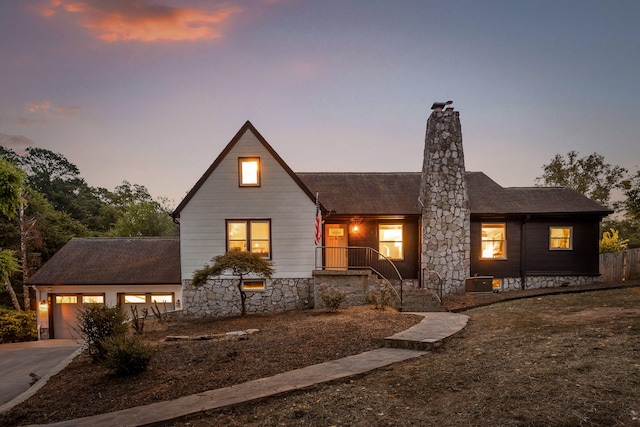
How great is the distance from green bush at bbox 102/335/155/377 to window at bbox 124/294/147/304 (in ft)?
38.2

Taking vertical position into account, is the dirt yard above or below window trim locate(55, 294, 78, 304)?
above

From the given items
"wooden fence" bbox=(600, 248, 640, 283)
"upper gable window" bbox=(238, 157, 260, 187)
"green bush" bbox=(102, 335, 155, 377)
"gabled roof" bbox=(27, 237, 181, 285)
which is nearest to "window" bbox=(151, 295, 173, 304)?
"gabled roof" bbox=(27, 237, 181, 285)

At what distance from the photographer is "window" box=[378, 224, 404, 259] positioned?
16266 mm

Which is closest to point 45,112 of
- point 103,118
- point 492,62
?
point 103,118

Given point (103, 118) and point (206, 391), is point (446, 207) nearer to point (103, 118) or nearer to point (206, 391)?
point (206, 391)

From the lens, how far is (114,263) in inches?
686

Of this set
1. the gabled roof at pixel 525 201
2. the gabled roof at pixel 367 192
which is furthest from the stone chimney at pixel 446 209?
the gabled roof at pixel 525 201

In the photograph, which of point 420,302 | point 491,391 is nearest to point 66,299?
point 420,302

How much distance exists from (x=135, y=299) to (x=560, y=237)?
2032 centimetres

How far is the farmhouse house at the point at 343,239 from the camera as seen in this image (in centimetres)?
1396

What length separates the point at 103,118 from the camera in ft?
65.7

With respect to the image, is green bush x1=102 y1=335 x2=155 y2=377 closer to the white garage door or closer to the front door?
the front door

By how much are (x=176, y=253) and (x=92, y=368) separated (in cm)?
1134

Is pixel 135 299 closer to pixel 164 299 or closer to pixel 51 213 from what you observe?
pixel 164 299
